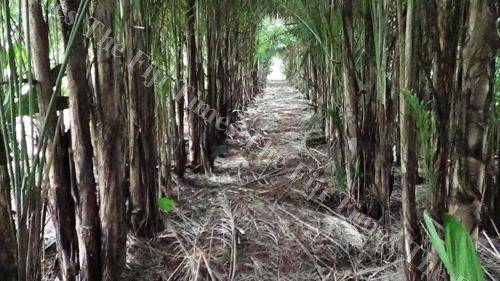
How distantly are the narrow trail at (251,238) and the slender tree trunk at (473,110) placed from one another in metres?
0.49

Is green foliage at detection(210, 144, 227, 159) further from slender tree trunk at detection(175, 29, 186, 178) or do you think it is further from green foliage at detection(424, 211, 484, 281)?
green foliage at detection(424, 211, 484, 281)

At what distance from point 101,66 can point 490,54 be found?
0.77 meters

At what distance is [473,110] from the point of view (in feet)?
2.69

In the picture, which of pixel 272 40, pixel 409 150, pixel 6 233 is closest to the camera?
pixel 6 233

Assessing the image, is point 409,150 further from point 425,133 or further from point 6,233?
point 6,233

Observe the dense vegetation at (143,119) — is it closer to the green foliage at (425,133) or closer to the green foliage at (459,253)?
the green foliage at (425,133)

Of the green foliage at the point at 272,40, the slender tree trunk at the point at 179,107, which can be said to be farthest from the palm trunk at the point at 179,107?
the green foliage at the point at 272,40

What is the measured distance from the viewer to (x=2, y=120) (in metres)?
0.67

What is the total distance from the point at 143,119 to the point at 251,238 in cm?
51

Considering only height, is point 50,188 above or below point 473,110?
below

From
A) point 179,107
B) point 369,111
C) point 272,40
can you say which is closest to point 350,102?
point 369,111

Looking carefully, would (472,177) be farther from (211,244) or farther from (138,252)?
(138,252)

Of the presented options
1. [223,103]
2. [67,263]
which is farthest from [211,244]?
[223,103]

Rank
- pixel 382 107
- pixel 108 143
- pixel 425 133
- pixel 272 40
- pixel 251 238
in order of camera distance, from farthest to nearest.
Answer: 1. pixel 272 40
2. pixel 251 238
3. pixel 382 107
4. pixel 108 143
5. pixel 425 133
